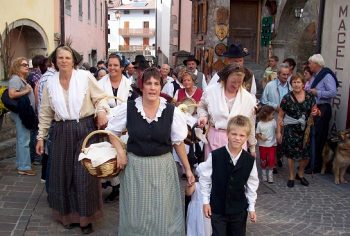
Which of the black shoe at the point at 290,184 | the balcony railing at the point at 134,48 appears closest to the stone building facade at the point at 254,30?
the black shoe at the point at 290,184

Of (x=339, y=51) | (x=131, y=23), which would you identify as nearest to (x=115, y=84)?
(x=339, y=51)

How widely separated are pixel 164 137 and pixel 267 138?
12.3 feet

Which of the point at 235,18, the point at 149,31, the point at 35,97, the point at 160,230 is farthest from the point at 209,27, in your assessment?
the point at 149,31

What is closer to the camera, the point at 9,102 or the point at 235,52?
the point at 235,52

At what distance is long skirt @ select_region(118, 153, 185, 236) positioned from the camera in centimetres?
354

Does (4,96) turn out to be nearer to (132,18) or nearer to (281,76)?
(281,76)

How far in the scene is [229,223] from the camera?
378cm

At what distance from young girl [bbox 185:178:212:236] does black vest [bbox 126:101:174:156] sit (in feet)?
2.27

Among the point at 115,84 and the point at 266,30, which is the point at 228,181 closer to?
the point at 115,84

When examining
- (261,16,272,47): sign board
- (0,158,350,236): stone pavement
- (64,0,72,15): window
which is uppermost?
(64,0,72,15): window

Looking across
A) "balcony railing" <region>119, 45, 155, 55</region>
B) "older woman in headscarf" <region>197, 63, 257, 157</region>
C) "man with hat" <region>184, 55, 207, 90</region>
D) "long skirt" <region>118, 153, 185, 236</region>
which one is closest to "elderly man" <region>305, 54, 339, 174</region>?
"man with hat" <region>184, 55, 207, 90</region>

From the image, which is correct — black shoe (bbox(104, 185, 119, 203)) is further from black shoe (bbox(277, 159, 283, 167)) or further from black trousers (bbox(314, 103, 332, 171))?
black trousers (bbox(314, 103, 332, 171))

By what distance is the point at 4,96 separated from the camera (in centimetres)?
676

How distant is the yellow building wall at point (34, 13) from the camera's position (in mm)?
14142
